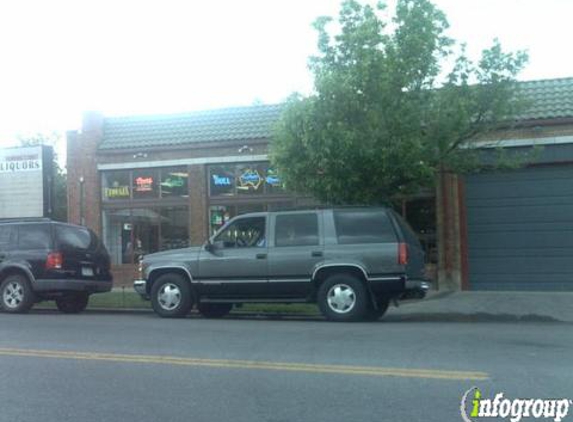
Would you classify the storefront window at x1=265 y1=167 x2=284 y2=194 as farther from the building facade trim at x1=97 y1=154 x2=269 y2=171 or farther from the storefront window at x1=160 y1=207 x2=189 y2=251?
the storefront window at x1=160 y1=207 x2=189 y2=251

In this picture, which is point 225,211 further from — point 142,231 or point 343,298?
point 343,298

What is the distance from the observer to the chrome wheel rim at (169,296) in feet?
42.7

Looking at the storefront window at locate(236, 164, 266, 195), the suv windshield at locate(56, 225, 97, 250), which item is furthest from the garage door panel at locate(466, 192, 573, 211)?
the suv windshield at locate(56, 225, 97, 250)

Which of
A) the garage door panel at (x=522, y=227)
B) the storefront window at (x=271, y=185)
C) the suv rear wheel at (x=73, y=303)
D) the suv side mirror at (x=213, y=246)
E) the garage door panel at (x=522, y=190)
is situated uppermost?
the storefront window at (x=271, y=185)

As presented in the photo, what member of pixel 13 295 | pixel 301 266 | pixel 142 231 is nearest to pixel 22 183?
pixel 142 231

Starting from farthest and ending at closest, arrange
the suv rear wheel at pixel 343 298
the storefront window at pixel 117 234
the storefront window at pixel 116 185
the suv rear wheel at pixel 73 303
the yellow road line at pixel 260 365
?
the storefront window at pixel 117 234
the storefront window at pixel 116 185
the suv rear wheel at pixel 73 303
the suv rear wheel at pixel 343 298
the yellow road line at pixel 260 365

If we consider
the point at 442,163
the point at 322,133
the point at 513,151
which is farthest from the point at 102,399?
the point at 513,151

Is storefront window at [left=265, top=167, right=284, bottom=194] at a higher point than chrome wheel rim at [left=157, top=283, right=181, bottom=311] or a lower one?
higher

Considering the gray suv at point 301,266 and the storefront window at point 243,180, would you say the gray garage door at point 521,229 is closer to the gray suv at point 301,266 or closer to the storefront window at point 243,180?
the storefront window at point 243,180

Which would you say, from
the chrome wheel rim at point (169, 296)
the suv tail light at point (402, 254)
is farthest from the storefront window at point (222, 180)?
the suv tail light at point (402, 254)

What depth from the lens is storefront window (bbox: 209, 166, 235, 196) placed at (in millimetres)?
19984

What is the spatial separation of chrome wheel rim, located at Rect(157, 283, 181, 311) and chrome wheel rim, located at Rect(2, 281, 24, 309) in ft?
9.94

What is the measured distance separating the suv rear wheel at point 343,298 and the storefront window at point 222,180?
27.7ft

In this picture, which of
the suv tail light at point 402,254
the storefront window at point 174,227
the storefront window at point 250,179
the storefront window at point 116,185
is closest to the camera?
the suv tail light at point 402,254
